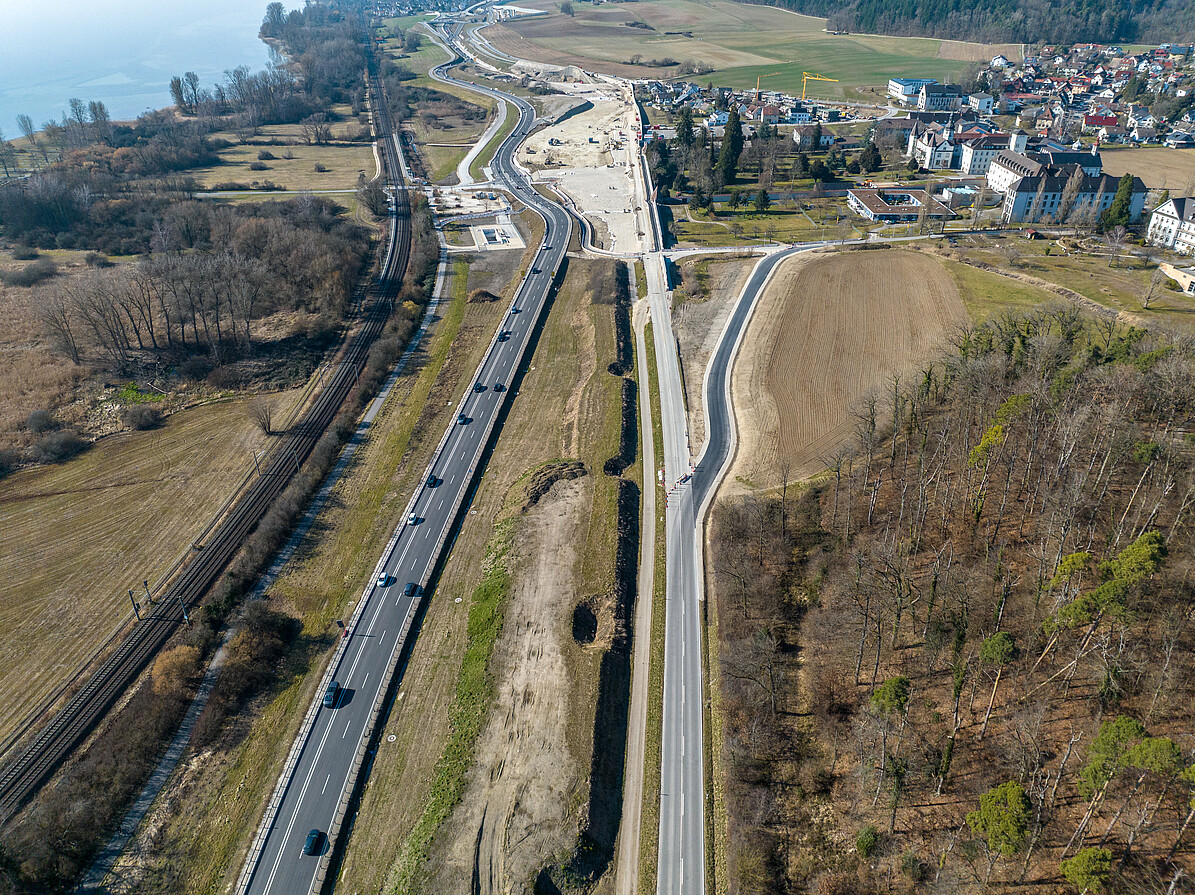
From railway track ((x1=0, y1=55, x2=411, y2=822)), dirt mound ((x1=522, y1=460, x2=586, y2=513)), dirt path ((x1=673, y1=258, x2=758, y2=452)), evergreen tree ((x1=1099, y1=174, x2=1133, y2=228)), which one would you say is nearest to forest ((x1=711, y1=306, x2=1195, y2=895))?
dirt mound ((x1=522, y1=460, x2=586, y2=513))

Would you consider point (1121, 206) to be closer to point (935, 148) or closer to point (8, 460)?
point (935, 148)

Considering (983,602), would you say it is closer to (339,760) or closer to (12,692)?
(339,760)

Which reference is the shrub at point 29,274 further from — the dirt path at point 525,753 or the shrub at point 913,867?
the shrub at point 913,867

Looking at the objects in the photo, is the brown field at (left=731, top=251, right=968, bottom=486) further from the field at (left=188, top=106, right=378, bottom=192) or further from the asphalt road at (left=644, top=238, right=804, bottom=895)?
the field at (left=188, top=106, right=378, bottom=192)

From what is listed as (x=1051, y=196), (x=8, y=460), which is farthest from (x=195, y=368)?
(x=1051, y=196)

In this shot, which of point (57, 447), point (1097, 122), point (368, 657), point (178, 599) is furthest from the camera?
point (1097, 122)

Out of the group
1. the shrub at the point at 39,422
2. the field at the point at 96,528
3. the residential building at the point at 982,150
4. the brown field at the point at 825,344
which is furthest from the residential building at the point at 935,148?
the shrub at the point at 39,422
